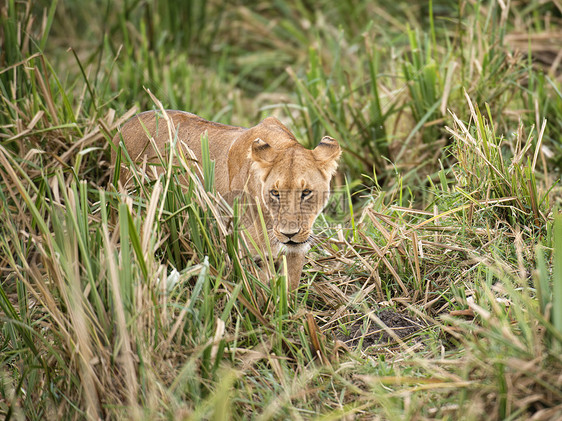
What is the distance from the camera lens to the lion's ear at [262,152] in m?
3.44

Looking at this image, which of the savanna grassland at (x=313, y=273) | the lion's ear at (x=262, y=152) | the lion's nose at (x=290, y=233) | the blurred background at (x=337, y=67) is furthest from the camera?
the blurred background at (x=337, y=67)

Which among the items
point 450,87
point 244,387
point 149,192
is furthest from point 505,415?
point 450,87

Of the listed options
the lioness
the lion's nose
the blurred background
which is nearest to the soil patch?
the lioness

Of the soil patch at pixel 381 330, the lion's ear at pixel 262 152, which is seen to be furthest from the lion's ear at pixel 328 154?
the soil patch at pixel 381 330

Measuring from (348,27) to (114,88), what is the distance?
355cm

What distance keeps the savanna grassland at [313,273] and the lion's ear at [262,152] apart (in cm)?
33

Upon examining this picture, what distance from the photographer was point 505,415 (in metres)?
2.42

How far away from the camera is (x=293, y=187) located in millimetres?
3330

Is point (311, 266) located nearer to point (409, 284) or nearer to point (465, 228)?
point (409, 284)

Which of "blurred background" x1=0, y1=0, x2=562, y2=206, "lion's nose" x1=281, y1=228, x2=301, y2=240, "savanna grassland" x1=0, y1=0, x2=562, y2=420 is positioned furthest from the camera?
"blurred background" x1=0, y1=0, x2=562, y2=206

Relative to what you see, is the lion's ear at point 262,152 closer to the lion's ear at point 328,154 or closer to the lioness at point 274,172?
the lioness at point 274,172

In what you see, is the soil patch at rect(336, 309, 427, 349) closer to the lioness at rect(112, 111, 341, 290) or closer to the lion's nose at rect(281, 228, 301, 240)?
the lioness at rect(112, 111, 341, 290)

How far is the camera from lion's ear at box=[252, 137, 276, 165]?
344 cm

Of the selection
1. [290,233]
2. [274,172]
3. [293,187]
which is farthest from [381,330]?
[274,172]
